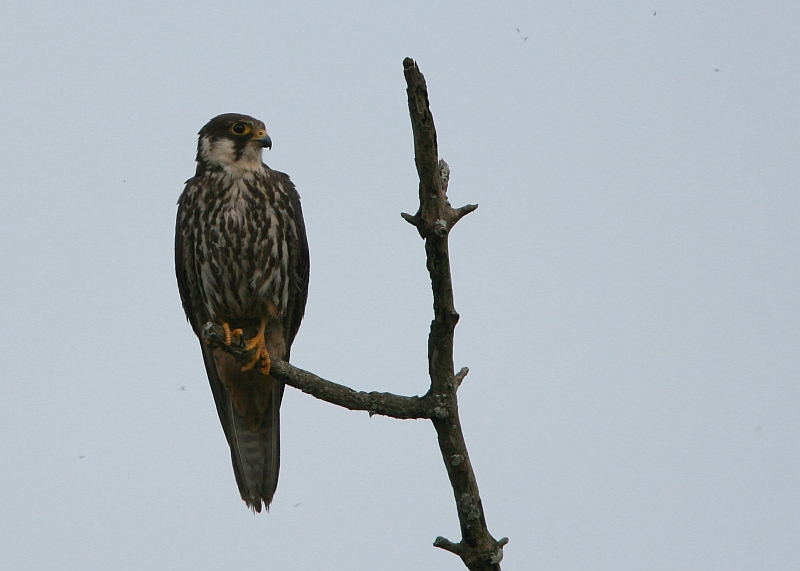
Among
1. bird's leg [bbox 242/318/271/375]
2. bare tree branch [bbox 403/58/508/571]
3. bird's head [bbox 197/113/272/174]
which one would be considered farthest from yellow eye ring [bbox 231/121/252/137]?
bare tree branch [bbox 403/58/508/571]

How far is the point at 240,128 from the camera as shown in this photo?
5.48 m

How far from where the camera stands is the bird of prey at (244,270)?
16.8 feet

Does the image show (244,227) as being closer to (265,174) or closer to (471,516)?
(265,174)

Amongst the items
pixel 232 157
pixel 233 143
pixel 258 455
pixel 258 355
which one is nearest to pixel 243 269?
pixel 258 355

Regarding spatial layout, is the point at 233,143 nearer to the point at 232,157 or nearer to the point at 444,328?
the point at 232,157

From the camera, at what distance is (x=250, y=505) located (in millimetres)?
5246

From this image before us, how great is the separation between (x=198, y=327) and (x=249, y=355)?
3.01 feet

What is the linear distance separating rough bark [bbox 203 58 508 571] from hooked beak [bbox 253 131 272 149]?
5.94 ft

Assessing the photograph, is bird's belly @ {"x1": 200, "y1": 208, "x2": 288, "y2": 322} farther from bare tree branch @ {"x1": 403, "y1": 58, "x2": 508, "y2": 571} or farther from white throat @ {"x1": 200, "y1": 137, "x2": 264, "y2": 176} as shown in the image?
bare tree branch @ {"x1": 403, "y1": 58, "x2": 508, "y2": 571}

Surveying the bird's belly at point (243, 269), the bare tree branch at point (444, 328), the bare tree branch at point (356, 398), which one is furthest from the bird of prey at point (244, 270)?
the bare tree branch at point (444, 328)

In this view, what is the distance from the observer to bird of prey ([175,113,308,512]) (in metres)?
5.12

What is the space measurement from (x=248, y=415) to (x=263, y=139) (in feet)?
5.11

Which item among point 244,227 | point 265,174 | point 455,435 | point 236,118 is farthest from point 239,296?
point 455,435

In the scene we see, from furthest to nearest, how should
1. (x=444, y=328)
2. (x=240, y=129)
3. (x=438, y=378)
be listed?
(x=240, y=129) → (x=438, y=378) → (x=444, y=328)
